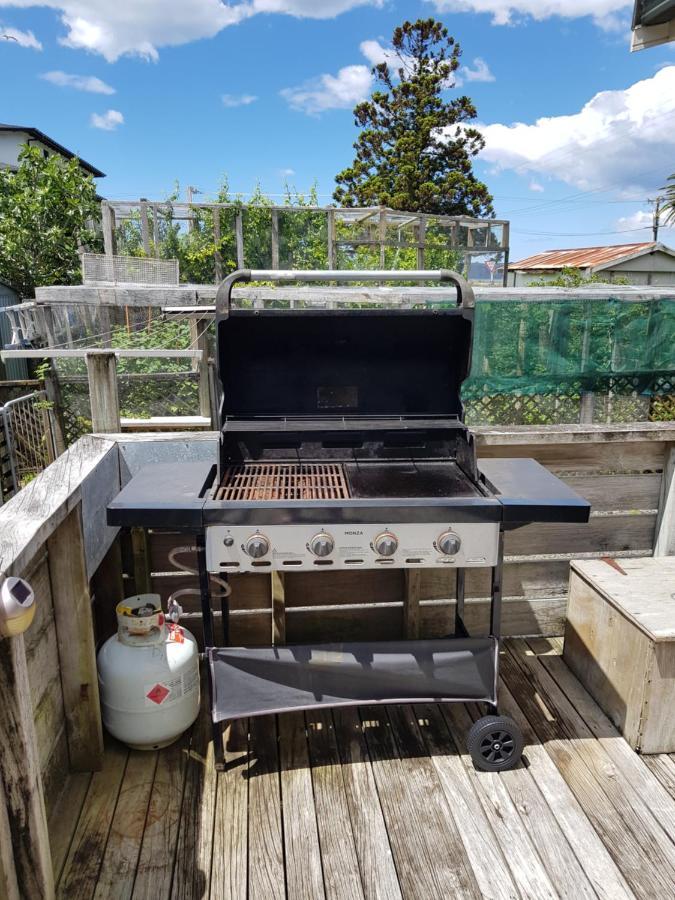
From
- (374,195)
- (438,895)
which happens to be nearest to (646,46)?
(438,895)

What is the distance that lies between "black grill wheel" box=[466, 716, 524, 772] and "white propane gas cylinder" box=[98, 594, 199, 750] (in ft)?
3.09

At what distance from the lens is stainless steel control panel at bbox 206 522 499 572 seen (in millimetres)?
1661

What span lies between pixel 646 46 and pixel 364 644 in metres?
2.99

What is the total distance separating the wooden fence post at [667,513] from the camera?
2.58m

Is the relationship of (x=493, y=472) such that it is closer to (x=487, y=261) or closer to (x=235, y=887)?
(x=235, y=887)

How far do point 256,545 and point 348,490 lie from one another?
32 cm

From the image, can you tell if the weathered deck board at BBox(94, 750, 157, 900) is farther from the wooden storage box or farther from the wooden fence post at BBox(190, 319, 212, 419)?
the wooden fence post at BBox(190, 319, 212, 419)

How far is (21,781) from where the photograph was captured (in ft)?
4.02

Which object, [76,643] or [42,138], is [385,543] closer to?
[76,643]

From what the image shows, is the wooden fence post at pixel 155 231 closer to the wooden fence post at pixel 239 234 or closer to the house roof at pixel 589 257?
the wooden fence post at pixel 239 234

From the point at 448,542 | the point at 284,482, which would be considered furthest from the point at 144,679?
the point at 448,542

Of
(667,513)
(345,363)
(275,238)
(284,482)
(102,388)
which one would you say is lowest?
(667,513)

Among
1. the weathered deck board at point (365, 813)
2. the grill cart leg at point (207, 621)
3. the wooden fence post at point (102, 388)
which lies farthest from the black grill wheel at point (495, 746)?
the wooden fence post at point (102, 388)

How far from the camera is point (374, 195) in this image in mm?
21141
